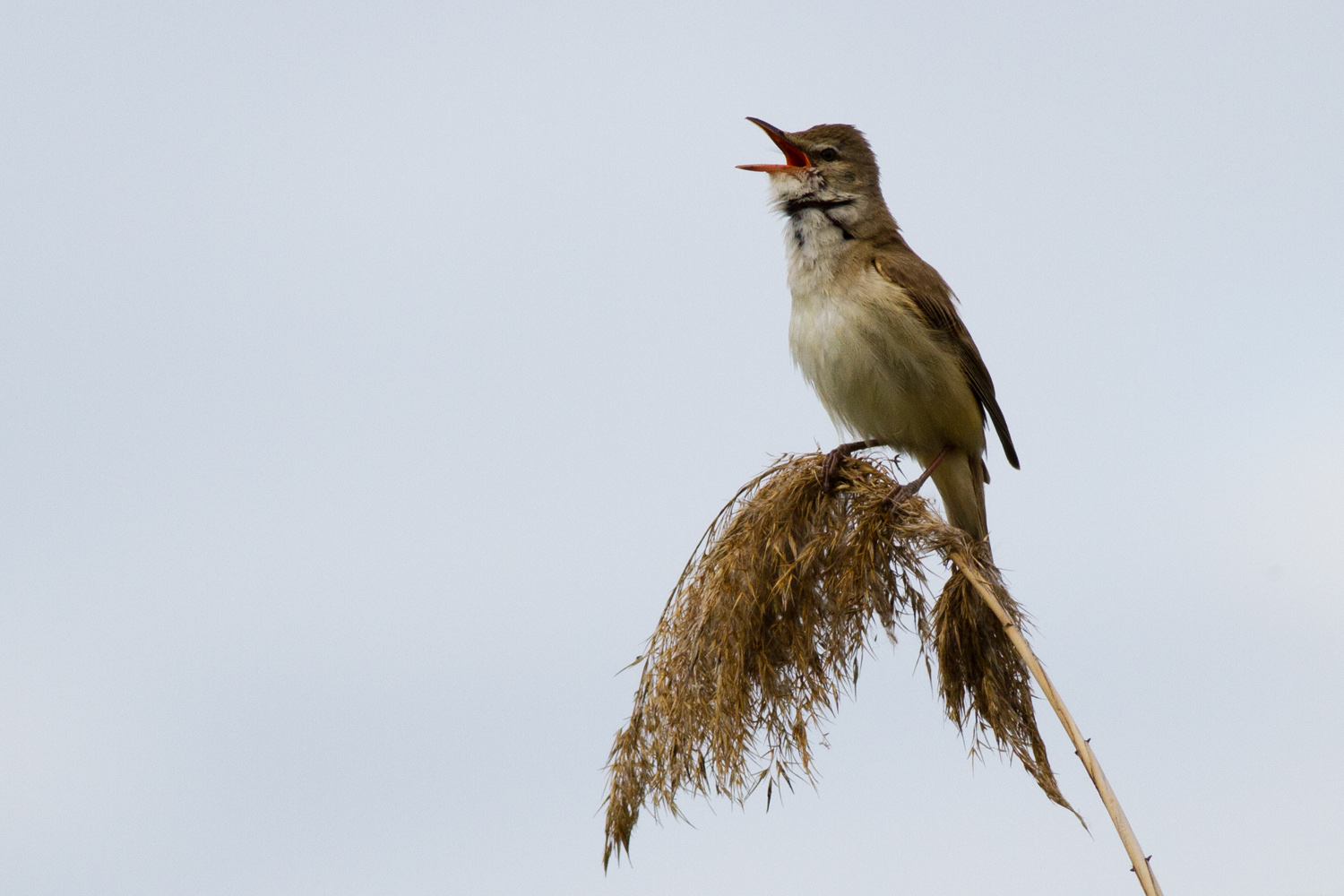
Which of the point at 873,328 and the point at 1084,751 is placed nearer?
the point at 1084,751

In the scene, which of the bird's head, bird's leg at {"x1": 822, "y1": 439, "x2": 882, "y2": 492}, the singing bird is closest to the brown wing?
the singing bird

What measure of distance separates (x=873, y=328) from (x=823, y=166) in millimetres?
974

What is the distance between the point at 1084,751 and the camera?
2541 mm

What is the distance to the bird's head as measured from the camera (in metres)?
5.72

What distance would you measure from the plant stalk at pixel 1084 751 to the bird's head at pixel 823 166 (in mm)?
3011

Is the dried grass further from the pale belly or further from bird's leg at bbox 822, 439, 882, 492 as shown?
the pale belly

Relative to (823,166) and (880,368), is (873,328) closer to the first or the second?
(880,368)

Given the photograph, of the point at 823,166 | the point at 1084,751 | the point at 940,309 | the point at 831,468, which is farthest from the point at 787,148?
the point at 1084,751

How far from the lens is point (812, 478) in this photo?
3582 mm

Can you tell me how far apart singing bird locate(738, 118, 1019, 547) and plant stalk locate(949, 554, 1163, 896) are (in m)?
2.01

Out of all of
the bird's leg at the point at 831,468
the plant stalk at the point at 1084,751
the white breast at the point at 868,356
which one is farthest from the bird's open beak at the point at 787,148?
the plant stalk at the point at 1084,751

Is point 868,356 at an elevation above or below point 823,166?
below

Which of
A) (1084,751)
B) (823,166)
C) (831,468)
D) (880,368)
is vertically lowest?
(1084,751)

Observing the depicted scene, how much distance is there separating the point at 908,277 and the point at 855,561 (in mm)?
2349
